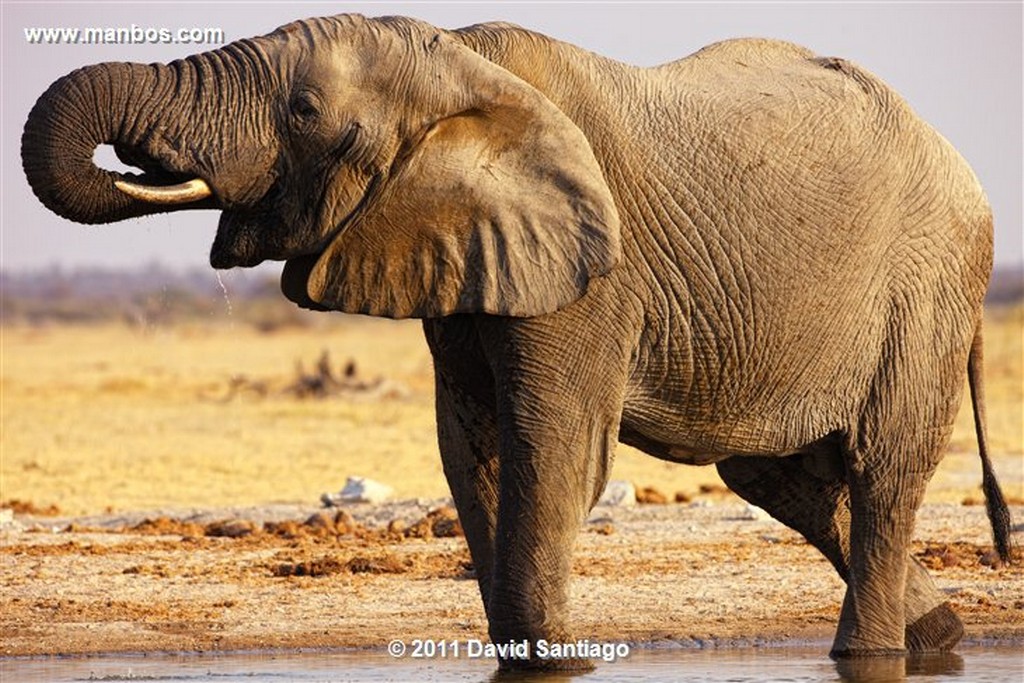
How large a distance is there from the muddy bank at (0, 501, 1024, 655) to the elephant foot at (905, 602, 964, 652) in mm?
644

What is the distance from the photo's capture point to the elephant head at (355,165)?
7238 mm

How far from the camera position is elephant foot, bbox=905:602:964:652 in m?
9.37

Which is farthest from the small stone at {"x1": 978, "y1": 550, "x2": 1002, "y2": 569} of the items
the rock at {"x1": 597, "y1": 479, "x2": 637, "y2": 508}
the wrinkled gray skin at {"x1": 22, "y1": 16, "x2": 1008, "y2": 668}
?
the rock at {"x1": 597, "y1": 479, "x2": 637, "y2": 508}

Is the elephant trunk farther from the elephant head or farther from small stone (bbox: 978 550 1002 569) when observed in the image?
small stone (bbox: 978 550 1002 569)

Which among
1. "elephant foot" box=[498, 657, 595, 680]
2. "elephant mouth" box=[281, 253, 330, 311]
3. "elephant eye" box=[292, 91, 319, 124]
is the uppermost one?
"elephant eye" box=[292, 91, 319, 124]

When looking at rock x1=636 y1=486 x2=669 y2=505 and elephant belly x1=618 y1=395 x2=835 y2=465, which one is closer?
elephant belly x1=618 y1=395 x2=835 y2=465

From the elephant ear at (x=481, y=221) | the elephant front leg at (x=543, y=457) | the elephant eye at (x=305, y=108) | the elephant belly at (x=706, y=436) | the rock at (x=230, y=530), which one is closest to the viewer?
the elephant eye at (x=305, y=108)

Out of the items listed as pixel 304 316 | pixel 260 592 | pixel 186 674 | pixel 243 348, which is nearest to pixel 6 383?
pixel 243 348

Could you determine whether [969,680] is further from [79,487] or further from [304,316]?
[304,316]

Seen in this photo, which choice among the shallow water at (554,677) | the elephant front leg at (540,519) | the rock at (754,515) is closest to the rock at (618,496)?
the rock at (754,515)

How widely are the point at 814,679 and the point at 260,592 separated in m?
3.39

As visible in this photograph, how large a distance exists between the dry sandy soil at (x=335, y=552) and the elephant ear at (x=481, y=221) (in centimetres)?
258

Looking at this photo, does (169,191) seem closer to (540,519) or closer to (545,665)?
(540,519)

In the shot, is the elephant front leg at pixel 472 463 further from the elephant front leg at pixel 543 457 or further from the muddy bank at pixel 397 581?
the muddy bank at pixel 397 581
